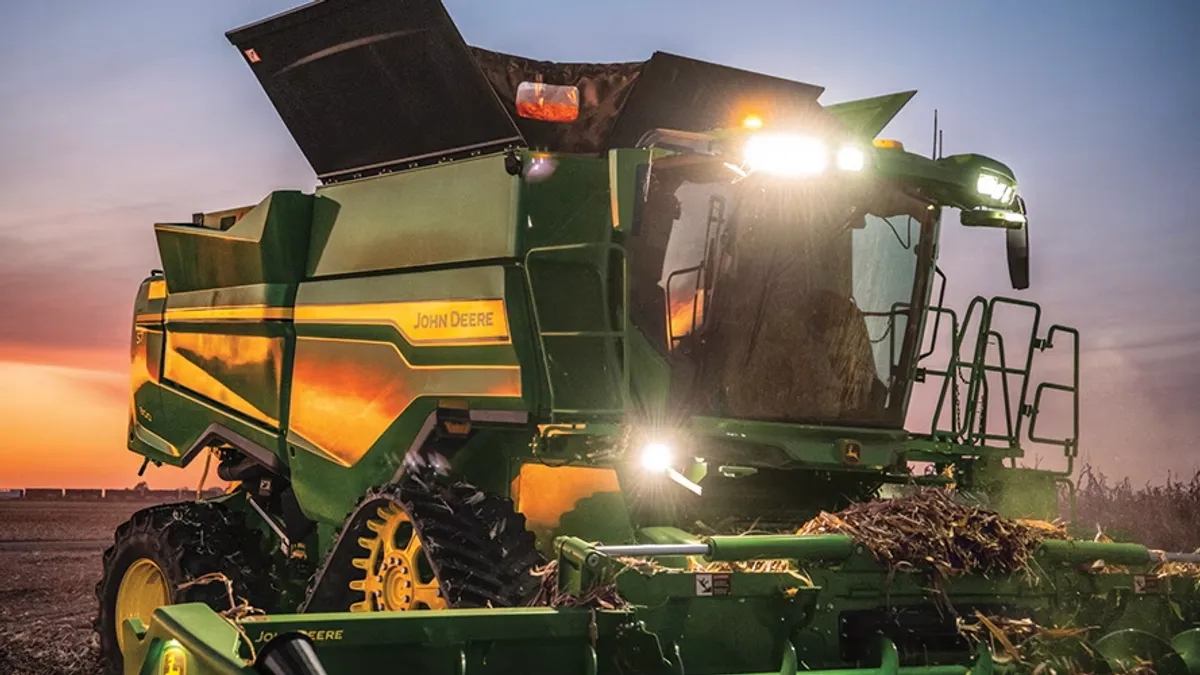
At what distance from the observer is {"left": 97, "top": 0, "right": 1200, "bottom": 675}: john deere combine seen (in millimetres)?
5043

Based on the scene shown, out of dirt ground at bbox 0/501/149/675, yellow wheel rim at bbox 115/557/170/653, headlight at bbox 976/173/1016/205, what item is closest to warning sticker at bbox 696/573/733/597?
headlight at bbox 976/173/1016/205

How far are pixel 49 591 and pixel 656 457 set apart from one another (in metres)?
9.29

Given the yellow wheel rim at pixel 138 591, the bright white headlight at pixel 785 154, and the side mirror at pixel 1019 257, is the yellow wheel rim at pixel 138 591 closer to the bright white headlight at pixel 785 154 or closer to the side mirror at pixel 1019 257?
the bright white headlight at pixel 785 154

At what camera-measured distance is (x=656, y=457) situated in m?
5.90

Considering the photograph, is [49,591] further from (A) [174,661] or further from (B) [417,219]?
(A) [174,661]

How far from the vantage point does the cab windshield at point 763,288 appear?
6.05m

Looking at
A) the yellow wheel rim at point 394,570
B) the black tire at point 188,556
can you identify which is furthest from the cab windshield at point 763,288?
the black tire at point 188,556

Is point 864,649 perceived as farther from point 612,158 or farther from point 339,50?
point 339,50

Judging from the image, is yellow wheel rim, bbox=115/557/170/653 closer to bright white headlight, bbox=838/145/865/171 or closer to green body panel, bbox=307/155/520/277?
green body panel, bbox=307/155/520/277

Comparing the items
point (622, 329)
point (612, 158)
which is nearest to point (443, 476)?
point (622, 329)

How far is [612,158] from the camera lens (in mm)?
5871

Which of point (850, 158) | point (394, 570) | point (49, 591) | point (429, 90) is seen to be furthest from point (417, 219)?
point (49, 591)

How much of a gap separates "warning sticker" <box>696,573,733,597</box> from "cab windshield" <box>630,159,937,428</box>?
4.19 feet

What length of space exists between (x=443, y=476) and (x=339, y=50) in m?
2.52
